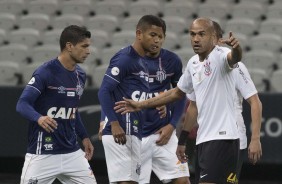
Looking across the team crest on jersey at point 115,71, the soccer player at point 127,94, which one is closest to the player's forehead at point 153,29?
the soccer player at point 127,94

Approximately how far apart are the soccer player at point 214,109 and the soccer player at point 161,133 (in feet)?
5.29

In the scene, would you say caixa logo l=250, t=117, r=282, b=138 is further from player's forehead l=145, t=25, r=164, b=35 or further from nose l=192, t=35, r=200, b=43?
nose l=192, t=35, r=200, b=43

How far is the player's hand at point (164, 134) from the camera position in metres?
9.29

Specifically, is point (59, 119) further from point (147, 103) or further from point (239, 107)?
point (239, 107)

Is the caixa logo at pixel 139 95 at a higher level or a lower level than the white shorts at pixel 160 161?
higher

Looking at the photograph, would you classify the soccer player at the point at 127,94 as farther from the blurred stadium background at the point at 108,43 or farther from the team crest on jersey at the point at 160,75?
the blurred stadium background at the point at 108,43

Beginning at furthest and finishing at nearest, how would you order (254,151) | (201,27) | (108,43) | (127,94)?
(108,43)
(127,94)
(201,27)
(254,151)

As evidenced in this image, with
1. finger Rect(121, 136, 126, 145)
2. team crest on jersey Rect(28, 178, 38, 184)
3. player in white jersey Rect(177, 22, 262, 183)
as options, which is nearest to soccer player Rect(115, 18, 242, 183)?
player in white jersey Rect(177, 22, 262, 183)

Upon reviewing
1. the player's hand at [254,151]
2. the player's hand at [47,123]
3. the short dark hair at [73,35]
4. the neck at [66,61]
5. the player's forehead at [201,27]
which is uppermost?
the short dark hair at [73,35]

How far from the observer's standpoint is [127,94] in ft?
29.4

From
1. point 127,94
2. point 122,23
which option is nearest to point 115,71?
point 127,94

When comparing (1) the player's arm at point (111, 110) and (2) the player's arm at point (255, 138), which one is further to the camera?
(1) the player's arm at point (111, 110)

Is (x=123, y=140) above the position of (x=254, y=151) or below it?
above

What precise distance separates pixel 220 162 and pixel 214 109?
46 centimetres
